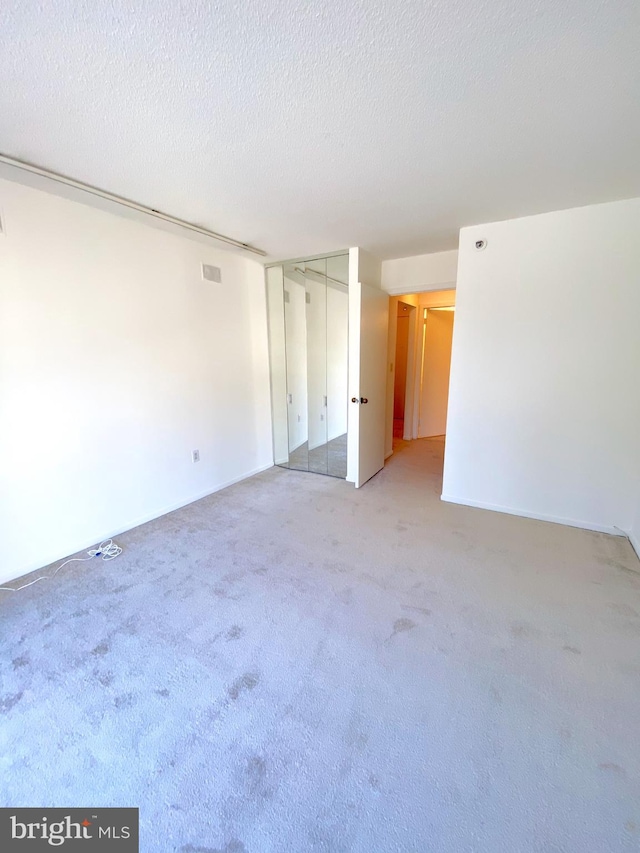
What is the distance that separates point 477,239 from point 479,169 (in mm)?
966

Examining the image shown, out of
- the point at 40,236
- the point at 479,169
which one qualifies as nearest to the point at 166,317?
the point at 40,236

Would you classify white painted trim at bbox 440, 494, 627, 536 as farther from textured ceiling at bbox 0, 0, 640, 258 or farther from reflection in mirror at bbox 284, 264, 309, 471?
textured ceiling at bbox 0, 0, 640, 258

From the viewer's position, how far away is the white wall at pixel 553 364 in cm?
245

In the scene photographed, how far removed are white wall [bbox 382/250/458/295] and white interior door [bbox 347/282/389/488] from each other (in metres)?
0.19

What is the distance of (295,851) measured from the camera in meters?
0.95

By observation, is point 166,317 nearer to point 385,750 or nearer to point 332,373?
point 332,373

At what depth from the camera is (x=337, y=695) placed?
4.59ft

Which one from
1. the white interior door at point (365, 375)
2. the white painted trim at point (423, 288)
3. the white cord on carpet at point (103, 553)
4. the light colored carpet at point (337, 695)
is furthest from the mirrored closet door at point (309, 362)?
the white cord on carpet at point (103, 553)

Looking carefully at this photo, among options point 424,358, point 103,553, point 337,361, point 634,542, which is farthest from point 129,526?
point 424,358

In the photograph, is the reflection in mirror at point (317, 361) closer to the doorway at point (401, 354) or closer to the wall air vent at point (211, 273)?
the wall air vent at point (211, 273)

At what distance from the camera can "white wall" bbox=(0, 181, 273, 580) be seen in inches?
82.8

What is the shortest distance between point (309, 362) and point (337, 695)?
10.8 feet

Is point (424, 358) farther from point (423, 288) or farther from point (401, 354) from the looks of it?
point (423, 288)

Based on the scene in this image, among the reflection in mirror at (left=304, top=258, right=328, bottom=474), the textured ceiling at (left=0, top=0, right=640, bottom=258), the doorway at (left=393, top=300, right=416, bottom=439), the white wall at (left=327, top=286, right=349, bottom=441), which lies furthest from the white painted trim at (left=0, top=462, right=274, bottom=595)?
the doorway at (left=393, top=300, right=416, bottom=439)
